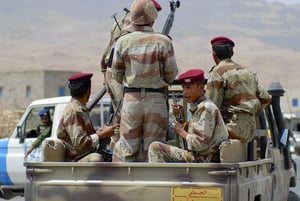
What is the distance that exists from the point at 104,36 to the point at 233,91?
450ft

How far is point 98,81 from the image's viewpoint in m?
104

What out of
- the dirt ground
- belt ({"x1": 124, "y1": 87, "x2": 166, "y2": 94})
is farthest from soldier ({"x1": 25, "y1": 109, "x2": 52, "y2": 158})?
the dirt ground

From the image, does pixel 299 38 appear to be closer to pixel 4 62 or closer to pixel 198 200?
pixel 4 62

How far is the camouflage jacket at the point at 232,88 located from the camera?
7.28 m

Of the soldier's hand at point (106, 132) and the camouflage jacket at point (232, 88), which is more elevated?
the camouflage jacket at point (232, 88)

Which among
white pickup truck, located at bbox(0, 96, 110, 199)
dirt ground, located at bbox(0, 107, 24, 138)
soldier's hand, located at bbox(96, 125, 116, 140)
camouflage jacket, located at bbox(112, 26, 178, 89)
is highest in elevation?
camouflage jacket, located at bbox(112, 26, 178, 89)

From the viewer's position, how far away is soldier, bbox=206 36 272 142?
23.9 ft

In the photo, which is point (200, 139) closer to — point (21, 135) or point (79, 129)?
point (79, 129)

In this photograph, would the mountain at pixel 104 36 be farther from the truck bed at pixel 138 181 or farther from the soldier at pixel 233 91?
the truck bed at pixel 138 181

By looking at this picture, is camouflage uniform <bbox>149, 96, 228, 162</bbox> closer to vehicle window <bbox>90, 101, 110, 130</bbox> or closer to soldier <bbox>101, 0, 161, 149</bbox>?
soldier <bbox>101, 0, 161, 149</bbox>

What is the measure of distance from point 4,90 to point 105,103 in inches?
2072

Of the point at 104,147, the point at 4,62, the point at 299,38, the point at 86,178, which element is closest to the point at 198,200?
the point at 86,178

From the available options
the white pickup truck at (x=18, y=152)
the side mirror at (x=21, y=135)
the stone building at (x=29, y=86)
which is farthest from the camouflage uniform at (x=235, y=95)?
the stone building at (x=29, y=86)

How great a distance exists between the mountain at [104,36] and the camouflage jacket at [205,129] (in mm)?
91077
